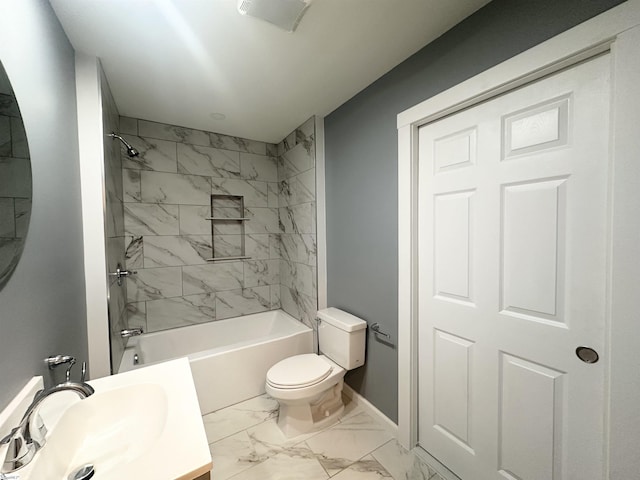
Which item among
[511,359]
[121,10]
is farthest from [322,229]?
[121,10]

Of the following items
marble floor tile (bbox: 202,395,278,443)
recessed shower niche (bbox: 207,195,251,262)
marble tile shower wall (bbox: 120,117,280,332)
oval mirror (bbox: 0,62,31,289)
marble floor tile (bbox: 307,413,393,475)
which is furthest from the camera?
recessed shower niche (bbox: 207,195,251,262)

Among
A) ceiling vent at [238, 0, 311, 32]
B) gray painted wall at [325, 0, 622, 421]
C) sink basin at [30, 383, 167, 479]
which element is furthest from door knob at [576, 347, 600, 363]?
ceiling vent at [238, 0, 311, 32]

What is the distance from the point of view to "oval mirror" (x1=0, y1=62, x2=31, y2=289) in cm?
69

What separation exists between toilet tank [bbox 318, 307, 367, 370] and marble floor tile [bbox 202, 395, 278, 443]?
2.06ft

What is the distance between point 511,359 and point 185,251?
2669 millimetres

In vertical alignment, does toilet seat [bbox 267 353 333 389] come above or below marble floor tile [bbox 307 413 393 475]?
above

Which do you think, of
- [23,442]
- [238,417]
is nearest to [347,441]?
[238,417]

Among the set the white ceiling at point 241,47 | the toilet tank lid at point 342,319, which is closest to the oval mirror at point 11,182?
the white ceiling at point 241,47

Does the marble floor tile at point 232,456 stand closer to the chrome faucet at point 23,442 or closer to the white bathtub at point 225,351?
the white bathtub at point 225,351

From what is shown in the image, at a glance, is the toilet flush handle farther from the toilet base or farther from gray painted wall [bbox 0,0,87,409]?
gray painted wall [bbox 0,0,87,409]

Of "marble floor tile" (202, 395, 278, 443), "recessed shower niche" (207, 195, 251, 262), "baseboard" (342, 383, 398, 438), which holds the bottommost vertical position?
"marble floor tile" (202, 395, 278, 443)

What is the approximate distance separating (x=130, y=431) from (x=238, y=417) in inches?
48.7

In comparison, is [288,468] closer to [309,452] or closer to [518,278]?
Answer: [309,452]

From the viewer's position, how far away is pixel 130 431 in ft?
2.86
